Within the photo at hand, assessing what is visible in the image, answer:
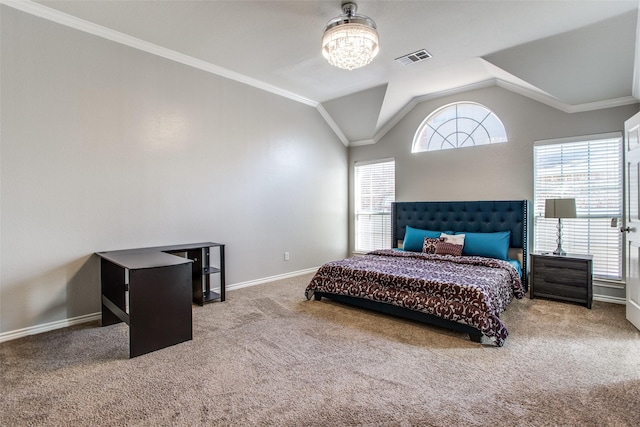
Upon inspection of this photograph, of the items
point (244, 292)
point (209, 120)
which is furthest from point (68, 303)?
point (209, 120)

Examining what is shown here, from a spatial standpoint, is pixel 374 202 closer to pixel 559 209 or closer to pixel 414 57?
pixel 414 57

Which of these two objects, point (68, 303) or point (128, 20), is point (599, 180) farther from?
point (68, 303)

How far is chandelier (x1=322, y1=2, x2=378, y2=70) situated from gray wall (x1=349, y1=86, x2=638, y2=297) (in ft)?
8.13

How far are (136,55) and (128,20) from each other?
17.4 inches

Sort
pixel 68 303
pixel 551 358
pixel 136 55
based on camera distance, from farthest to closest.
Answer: pixel 136 55 < pixel 68 303 < pixel 551 358

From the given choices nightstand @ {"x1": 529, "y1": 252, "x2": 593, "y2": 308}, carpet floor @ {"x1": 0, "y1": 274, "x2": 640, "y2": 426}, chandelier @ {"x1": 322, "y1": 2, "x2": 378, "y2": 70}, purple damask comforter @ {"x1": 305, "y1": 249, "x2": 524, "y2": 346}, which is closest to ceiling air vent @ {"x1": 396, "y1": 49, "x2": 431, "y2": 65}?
chandelier @ {"x1": 322, "y1": 2, "x2": 378, "y2": 70}

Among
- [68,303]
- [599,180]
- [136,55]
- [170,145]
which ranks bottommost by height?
[68,303]

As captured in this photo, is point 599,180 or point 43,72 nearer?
point 43,72

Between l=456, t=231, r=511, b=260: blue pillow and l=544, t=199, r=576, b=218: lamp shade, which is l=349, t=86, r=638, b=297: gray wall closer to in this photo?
l=544, t=199, r=576, b=218: lamp shade

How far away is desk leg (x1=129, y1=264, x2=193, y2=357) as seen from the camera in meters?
2.46

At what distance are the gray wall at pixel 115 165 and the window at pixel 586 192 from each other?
11.2ft

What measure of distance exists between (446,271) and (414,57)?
2406 mm

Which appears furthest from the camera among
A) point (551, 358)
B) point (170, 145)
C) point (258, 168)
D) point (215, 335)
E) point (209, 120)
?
point (258, 168)

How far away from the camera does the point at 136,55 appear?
3.45 m
